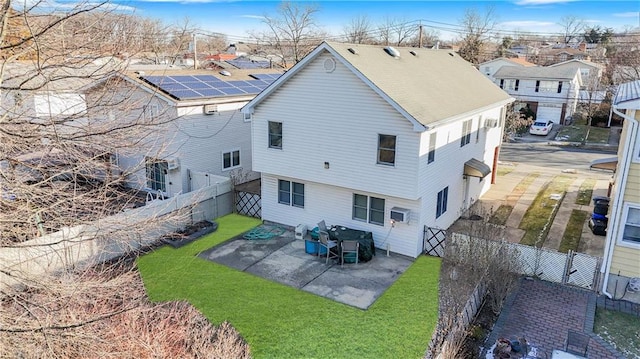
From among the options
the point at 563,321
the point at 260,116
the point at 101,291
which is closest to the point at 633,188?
the point at 563,321

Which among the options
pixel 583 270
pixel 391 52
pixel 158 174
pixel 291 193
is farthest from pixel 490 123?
pixel 158 174

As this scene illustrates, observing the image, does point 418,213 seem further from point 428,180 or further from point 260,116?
point 260,116

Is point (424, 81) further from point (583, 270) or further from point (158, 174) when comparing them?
point (158, 174)

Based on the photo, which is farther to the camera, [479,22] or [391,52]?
[479,22]

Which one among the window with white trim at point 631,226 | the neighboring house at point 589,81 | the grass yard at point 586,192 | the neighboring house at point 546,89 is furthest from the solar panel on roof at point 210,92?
the neighboring house at point 589,81

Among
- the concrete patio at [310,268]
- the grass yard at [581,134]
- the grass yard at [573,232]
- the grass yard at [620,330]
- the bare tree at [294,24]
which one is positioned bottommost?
the grass yard at [620,330]


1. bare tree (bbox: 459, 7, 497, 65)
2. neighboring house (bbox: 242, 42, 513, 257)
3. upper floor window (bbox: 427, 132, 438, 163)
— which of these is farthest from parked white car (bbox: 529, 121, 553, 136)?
bare tree (bbox: 459, 7, 497, 65)

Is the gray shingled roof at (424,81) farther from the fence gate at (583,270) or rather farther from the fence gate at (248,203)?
the fence gate at (248,203)
